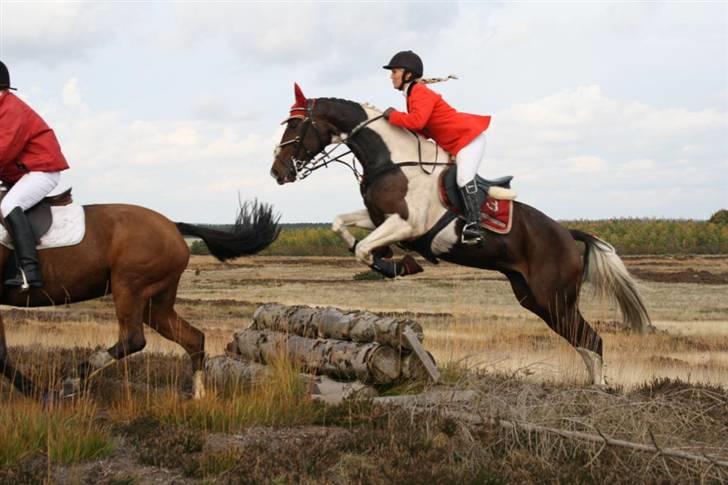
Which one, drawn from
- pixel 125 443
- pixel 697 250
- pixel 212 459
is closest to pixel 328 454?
pixel 212 459

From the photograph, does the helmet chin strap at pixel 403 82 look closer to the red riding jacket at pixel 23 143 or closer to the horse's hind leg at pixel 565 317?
the horse's hind leg at pixel 565 317

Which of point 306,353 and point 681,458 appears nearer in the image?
point 681,458

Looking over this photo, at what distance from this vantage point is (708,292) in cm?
2483

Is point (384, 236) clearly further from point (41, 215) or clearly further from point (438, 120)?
point (41, 215)

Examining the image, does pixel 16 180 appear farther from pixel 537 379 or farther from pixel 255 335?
pixel 537 379

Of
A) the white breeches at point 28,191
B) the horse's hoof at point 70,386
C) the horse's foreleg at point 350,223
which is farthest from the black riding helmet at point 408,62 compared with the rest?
the horse's hoof at point 70,386

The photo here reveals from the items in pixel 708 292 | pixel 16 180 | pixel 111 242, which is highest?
pixel 16 180

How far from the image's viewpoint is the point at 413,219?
829 cm

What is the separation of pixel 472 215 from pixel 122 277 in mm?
3140

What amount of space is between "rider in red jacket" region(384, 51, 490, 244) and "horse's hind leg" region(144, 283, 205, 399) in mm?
2582

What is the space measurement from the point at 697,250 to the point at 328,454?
41.0 meters

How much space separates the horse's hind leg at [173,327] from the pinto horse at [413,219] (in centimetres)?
154

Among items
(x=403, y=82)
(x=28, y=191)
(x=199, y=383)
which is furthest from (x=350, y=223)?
(x=28, y=191)

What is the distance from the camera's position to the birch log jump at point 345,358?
7.76 meters
